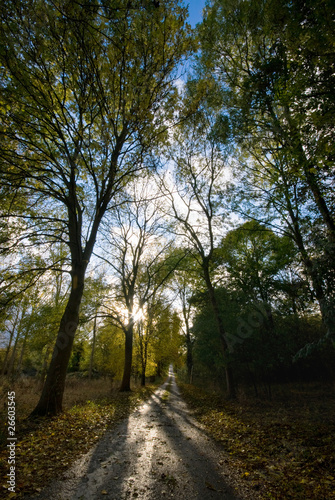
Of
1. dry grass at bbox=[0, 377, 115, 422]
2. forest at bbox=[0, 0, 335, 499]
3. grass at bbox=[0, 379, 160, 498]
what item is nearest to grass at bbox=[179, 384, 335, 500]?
forest at bbox=[0, 0, 335, 499]

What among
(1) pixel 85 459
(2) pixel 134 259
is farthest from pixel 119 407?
(2) pixel 134 259

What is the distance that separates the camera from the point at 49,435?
4.75 metres

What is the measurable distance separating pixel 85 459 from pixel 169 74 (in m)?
7.99

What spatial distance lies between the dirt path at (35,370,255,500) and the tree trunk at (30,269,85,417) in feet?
6.20

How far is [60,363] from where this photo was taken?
21.6ft

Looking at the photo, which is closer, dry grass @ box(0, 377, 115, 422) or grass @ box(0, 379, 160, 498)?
grass @ box(0, 379, 160, 498)

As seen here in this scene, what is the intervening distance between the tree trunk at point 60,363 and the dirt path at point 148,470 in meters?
1.89

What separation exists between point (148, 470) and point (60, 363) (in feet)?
13.5

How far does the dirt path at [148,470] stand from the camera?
9.82 ft

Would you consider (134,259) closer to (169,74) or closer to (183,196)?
(183,196)

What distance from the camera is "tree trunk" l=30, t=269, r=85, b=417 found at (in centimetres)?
622

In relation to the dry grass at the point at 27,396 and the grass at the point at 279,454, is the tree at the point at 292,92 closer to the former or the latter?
the grass at the point at 279,454

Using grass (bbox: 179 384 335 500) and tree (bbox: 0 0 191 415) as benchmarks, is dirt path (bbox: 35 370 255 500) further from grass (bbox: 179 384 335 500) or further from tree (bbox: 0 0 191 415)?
tree (bbox: 0 0 191 415)

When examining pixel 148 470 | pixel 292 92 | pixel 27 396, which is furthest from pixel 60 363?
pixel 292 92
